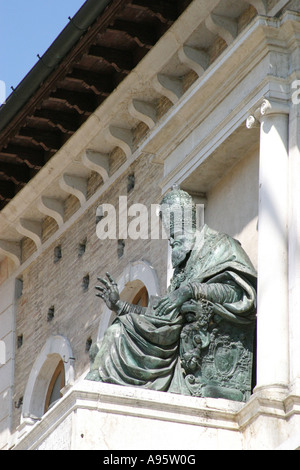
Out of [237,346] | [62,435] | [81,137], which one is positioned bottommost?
[62,435]

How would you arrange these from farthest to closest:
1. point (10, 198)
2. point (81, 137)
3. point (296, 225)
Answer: point (10, 198) < point (81, 137) < point (296, 225)

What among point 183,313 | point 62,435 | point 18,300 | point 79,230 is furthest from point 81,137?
point 62,435

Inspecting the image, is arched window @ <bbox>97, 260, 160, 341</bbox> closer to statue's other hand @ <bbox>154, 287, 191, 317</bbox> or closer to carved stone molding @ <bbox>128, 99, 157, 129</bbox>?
carved stone molding @ <bbox>128, 99, 157, 129</bbox>

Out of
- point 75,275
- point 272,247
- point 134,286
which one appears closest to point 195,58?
point 134,286

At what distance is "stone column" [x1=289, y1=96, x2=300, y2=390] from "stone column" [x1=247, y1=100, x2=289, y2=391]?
51 mm

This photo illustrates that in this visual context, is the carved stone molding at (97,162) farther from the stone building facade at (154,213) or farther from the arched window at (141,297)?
the arched window at (141,297)

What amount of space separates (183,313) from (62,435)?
4.07 feet

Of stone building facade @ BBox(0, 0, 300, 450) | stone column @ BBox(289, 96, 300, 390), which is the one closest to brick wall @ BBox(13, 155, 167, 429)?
stone building facade @ BBox(0, 0, 300, 450)

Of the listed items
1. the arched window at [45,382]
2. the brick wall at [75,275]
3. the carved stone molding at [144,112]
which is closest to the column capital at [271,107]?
the brick wall at [75,275]

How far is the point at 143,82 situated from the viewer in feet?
45.8

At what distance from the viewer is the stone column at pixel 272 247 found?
10.6 metres

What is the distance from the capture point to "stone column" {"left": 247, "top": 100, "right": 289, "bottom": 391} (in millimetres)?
10570

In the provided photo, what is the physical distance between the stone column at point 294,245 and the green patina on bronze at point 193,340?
36 cm

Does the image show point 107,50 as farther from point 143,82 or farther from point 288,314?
point 288,314
